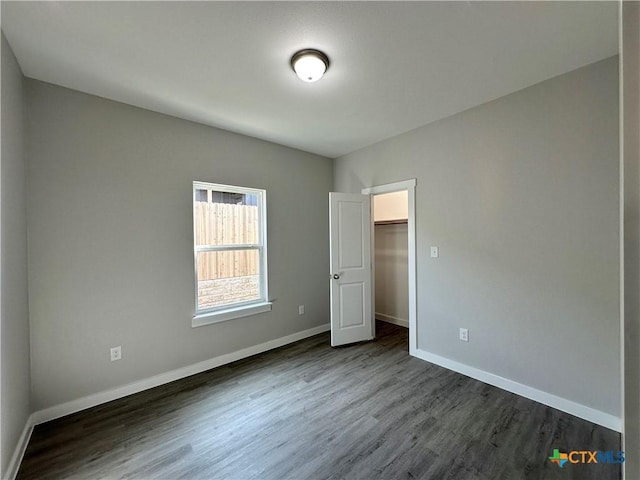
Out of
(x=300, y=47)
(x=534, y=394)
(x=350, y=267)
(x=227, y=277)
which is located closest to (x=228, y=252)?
(x=227, y=277)

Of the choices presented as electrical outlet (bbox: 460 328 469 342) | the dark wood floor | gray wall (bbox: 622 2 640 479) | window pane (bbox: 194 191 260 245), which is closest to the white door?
the dark wood floor

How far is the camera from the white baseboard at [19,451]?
161cm

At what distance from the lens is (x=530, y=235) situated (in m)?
2.35

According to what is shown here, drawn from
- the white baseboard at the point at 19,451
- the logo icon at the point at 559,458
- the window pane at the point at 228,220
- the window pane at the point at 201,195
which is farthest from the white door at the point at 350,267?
the white baseboard at the point at 19,451

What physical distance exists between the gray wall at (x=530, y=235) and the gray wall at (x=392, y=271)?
1.18 m

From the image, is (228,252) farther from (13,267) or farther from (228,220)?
(13,267)

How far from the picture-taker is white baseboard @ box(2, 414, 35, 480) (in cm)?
161

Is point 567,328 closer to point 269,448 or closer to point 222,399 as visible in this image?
point 269,448

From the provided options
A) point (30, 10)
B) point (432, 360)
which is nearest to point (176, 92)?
point (30, 10)

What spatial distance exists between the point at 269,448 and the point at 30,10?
298 cm

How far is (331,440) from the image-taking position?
1896 millimetres

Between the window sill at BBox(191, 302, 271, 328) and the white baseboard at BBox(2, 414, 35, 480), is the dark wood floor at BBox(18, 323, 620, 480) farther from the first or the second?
the window sill at BBox(191, 302, 271, 328)

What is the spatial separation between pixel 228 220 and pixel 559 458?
3418 mm

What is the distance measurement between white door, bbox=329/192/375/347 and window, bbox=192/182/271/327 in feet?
2.90
